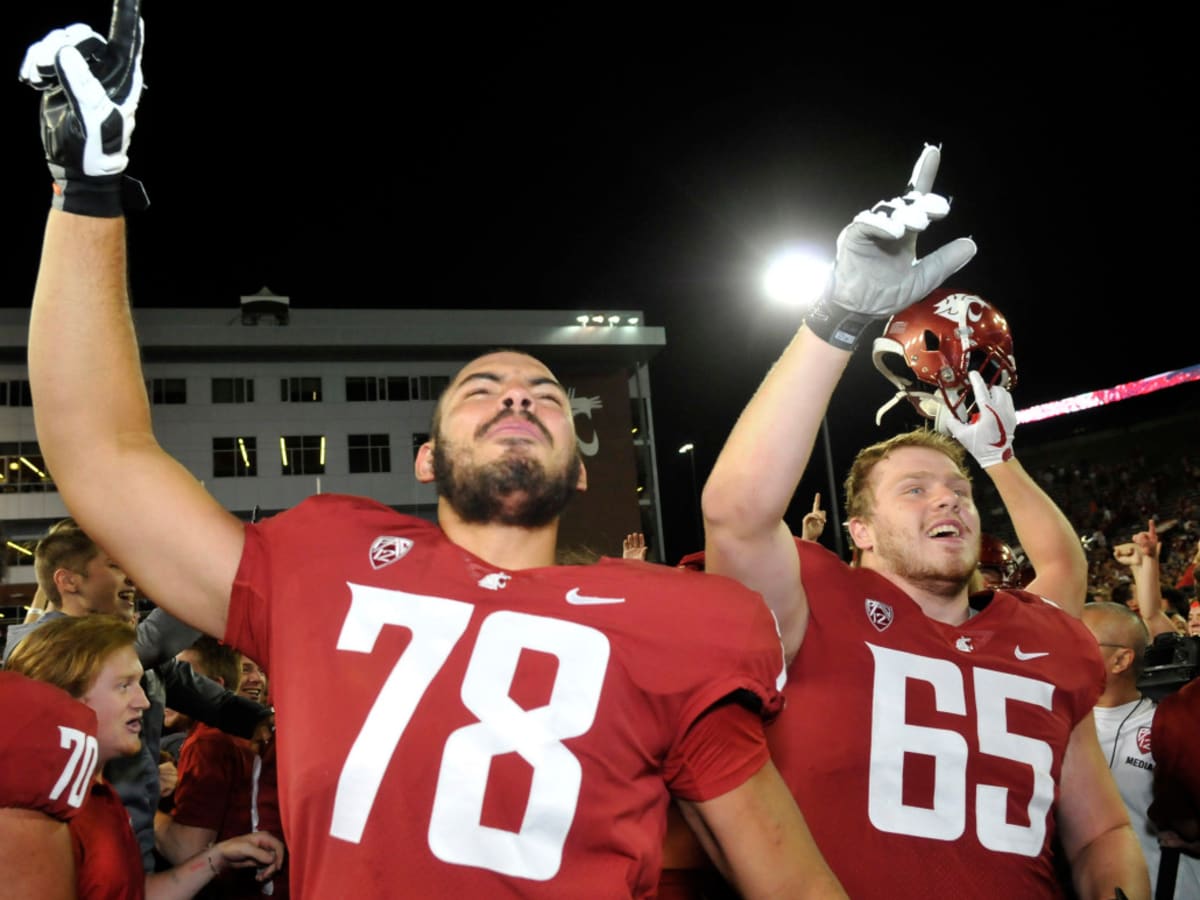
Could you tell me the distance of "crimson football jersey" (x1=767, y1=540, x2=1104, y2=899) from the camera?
2.36m

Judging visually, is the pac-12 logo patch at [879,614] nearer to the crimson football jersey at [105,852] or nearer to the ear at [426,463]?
the ear at [426,463]

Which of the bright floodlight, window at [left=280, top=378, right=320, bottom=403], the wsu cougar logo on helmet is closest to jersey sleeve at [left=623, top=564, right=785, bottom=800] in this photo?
the wsu cougar logo on helmet

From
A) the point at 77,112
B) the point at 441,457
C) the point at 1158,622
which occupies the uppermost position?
the point at 77,112

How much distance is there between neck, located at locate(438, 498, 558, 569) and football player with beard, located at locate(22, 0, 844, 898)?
0.15m

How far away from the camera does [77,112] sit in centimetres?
170

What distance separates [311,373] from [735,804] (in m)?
34.0

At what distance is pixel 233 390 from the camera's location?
33.4 m

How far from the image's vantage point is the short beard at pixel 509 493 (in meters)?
2.12

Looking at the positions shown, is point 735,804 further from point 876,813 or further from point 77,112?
point 77,112

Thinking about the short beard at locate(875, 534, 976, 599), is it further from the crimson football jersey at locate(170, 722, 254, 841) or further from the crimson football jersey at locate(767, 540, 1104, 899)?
the crimson football jersey at locate(170, 722, 254, 841)

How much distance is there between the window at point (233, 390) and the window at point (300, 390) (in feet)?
3.47

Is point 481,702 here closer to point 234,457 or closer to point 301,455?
point 301,455

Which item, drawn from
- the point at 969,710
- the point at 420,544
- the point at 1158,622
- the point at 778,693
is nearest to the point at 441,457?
the point at 420,544

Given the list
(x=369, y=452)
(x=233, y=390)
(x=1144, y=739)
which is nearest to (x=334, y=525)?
(x=1144, y=739)
